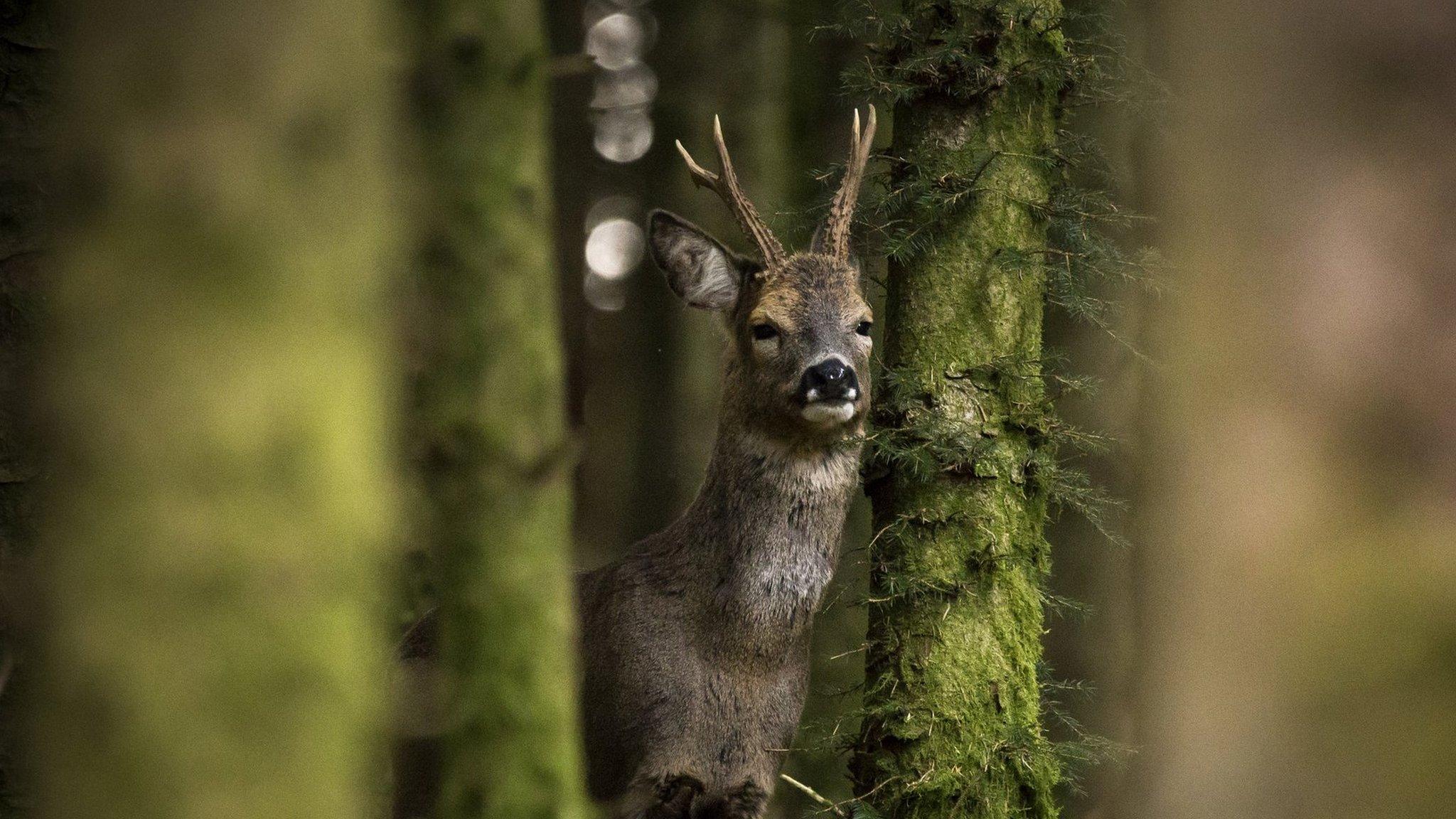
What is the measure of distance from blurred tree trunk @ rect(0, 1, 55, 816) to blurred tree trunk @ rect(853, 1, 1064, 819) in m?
3.35

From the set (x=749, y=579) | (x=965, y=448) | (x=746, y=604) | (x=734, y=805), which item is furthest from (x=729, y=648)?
(x=965, y=448)

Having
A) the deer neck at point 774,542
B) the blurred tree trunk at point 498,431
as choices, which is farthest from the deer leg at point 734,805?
the blurred tree trunk at point 498,431

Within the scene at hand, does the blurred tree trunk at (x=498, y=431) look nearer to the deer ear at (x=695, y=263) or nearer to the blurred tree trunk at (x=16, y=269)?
the blurred tree trunk at (x=16, y=269)

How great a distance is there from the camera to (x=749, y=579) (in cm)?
602

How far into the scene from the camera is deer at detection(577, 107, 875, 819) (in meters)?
5.91

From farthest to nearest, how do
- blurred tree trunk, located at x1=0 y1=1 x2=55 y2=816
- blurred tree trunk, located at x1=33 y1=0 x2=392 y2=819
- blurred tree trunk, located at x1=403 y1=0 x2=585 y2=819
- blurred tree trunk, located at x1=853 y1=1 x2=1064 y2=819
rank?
blurred tree trunk, located at x1=853 y1=1 x2=1064 y2=819 → blurred tree trunk, located at x1=0 y1=1 x2=55 y2=816 → blurred tree trunk, located at x1=403 y1=0 x2=585 y2=819 → blurred tree trunk, located at x1=33 y1=0 x2=392 y2=819

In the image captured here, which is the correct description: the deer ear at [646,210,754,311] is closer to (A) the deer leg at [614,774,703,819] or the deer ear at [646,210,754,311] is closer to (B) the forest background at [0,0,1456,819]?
(A) the deer leg at [614,774,703,819]

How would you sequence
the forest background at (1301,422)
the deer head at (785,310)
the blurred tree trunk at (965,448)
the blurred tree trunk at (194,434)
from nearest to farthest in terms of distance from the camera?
the forest background at (1301,422) < the blurred tree trunk at (194,434) < the blurred tree trunk at (965,448) < the deer head at (785,310)

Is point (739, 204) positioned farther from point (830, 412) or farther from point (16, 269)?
point (16, 269)

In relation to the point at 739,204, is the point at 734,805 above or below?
below

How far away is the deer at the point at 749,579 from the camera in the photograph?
5906 millimetres

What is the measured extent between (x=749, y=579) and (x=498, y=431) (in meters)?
2.40

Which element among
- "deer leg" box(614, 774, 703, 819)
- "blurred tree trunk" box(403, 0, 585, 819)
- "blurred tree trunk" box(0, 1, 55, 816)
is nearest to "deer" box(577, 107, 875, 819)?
"deer leg" box(614, 774, 703, 819)

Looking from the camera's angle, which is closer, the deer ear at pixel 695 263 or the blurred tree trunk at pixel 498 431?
the blurred tree trunk at pixel 498 431
